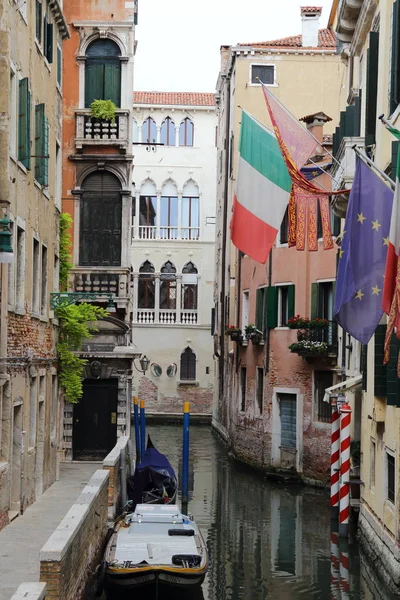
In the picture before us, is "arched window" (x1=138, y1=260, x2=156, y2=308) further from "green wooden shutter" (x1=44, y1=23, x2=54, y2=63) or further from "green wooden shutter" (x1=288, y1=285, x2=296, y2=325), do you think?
"green wooden shutter" (x1=44, y1=23, x2=54, y2=63)

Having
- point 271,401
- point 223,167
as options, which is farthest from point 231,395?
point 223,167

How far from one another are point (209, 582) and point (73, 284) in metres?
9.67

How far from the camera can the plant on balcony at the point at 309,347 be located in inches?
904

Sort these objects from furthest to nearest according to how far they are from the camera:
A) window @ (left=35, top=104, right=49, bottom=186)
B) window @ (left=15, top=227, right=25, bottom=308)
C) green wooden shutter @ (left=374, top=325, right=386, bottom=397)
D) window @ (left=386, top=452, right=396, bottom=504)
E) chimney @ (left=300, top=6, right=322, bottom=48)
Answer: chimney @ (left=300, top=6, right=322, bottom=48) < window @ (left=35, top=104, right=49, bottom=186) < window @ (left=15, top=227, right=25, bottom=308) < green wooden shutter @ (left=374, top=325, right=386, bottom=397) < window @ (left=386, top=452, right=396, bottom=504)

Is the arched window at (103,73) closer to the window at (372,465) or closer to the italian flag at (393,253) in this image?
the window at (372,465)

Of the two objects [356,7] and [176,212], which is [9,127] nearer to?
[356,7]

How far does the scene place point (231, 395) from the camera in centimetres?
3225

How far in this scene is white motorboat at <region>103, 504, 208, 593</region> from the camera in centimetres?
1198

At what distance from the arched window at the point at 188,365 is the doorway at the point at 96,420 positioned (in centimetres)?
2020

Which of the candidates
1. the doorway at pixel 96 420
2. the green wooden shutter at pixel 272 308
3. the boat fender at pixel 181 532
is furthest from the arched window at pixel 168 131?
the boat fender at pixel 181 532

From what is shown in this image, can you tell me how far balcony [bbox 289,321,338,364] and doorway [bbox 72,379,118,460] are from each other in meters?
4.24

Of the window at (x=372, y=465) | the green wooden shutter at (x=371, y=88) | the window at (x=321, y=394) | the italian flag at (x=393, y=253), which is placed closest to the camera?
the italian flag at (x=393, y=253)

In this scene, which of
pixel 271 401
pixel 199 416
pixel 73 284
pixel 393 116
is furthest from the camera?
pixel 199 416

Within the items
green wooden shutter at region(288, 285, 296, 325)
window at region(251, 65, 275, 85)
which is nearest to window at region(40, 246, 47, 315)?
green wooden shutter at region(288, 285, 296, 325)
